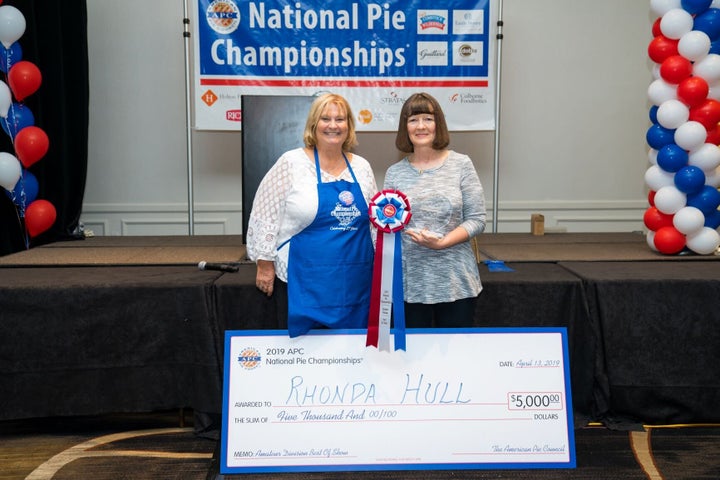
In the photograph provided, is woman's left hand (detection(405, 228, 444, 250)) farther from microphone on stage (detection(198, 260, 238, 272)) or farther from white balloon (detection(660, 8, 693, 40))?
white balloon (detection(660, 8, 693, 40))

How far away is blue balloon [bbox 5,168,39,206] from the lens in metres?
3.47

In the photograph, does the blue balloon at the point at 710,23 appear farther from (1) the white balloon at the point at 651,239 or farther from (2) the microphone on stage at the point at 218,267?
(2) the microphone on stage at the point at 218,267

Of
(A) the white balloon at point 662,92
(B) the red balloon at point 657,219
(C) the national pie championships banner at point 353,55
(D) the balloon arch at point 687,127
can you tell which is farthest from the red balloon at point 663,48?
(C) the national pie championships banner at point 353,55

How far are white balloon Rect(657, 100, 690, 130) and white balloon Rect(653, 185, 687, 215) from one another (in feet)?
0.92

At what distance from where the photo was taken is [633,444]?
2.29 metres

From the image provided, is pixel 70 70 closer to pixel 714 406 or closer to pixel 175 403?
pixel 175 403

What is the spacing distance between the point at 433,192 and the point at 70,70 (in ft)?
10.0

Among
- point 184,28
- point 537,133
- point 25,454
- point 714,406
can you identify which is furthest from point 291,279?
point 537,133

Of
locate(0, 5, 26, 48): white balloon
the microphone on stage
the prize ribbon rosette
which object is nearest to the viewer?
the prize ribbon rosette

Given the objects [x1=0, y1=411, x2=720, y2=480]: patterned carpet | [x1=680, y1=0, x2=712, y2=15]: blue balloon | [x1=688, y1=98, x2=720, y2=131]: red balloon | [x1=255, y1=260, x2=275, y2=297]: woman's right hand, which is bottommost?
[x1=0, y1=411, x2=720, y2=480]: patterned carpet

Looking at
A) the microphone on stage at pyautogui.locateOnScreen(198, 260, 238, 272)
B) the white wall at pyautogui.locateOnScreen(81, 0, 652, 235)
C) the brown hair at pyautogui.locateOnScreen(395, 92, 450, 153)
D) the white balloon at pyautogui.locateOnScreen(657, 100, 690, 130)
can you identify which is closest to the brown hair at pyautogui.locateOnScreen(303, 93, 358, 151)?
the brown hair at pyautogui.locateOnScreen(395, 92, 450, 153)

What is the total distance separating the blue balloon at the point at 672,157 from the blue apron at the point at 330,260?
162 cm

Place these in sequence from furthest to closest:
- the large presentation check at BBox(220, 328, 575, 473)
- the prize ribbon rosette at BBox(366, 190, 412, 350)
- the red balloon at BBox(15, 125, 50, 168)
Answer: the red balloon at BBox(15, 125, 50, 168)
the large presentation check at BBox(220, 328, 575, 473)
the prize ribbon rosette at BBox(366, 190, 412, 350)

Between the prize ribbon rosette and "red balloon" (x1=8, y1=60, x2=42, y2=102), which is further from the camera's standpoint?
"red balloon" (x1=8, y1=60, x2=42, y2=102)
